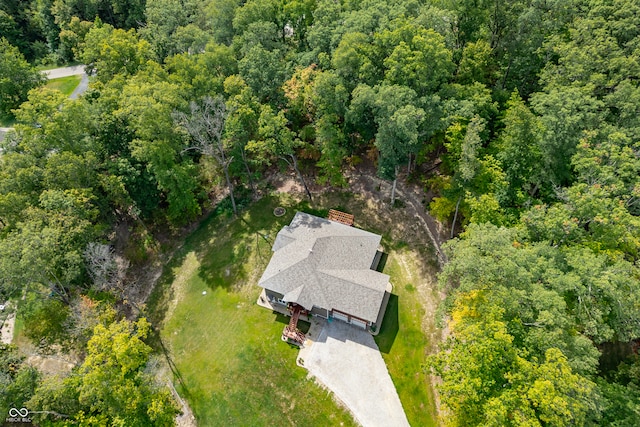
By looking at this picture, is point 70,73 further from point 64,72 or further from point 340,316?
point 340,316

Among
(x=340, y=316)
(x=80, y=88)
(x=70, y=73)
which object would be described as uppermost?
(x=70, y=73)

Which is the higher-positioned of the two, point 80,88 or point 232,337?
point 80,88

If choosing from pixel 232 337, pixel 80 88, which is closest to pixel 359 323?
pixel 232 337

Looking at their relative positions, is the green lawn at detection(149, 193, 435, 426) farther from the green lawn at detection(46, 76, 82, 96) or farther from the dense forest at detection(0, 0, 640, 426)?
the green lawn at detection(46, 76, 82, 96)

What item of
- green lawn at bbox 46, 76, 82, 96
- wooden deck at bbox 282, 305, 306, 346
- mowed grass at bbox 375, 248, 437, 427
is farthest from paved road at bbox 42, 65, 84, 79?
mowed grass at bbox 375, 248, 437, 427

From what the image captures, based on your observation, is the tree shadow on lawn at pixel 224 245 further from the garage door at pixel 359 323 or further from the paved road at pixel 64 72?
the paved road at pixel 64 72
